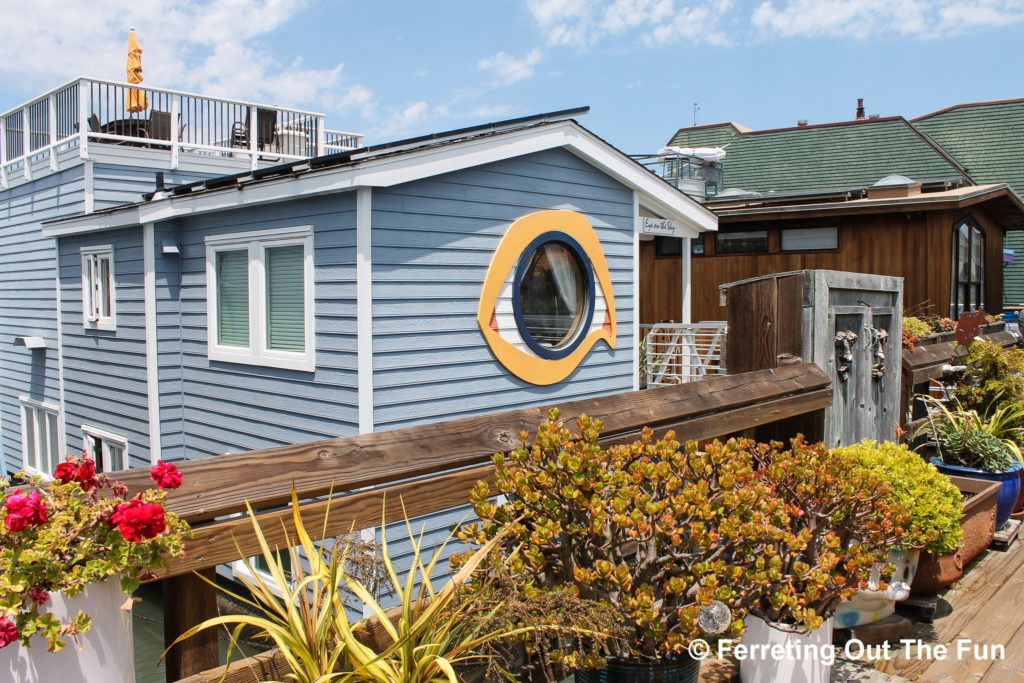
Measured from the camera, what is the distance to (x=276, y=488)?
6.30 feet

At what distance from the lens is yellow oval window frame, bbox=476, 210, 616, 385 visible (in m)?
7.59

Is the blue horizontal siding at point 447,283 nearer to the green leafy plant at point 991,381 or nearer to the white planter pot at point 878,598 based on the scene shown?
the green leafy plant at point 991,381

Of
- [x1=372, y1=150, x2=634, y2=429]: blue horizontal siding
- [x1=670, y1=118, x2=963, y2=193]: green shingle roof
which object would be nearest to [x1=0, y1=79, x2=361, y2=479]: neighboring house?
[x1=372, y1=150, x2=634, y2=429]: blue horizontal siding

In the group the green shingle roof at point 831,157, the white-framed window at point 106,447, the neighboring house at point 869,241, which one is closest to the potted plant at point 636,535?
the white-framed window at point 106,447

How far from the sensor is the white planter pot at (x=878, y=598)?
9.35 ft

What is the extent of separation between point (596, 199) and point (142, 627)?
7.25 meters

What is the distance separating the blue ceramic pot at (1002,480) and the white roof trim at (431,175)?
454 cm

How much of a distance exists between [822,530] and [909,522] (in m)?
0.55

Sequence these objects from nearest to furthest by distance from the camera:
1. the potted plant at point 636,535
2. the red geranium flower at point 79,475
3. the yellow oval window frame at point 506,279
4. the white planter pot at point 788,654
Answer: the red geranium flower at point 79,475 → the potted plant at point 636,535 → the white planter pot at point 788,654 → the yellow oval window frame at point 506,279

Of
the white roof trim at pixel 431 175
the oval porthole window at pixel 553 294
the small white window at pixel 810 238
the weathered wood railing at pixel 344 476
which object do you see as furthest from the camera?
the small white window at pixel 810 238

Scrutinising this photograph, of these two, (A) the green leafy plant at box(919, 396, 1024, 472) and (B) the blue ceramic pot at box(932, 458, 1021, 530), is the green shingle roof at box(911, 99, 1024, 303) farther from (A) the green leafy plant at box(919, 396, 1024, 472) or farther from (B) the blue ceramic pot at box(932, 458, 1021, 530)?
(B) the blue ceramic pot at box(932, 458, 1021, 530)

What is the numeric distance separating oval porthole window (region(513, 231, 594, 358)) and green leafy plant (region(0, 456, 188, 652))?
20.5 feet

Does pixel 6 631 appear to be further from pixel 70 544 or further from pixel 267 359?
pixel 267 359

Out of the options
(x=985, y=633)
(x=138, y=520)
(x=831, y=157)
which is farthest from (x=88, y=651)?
(x=831, y=157)
